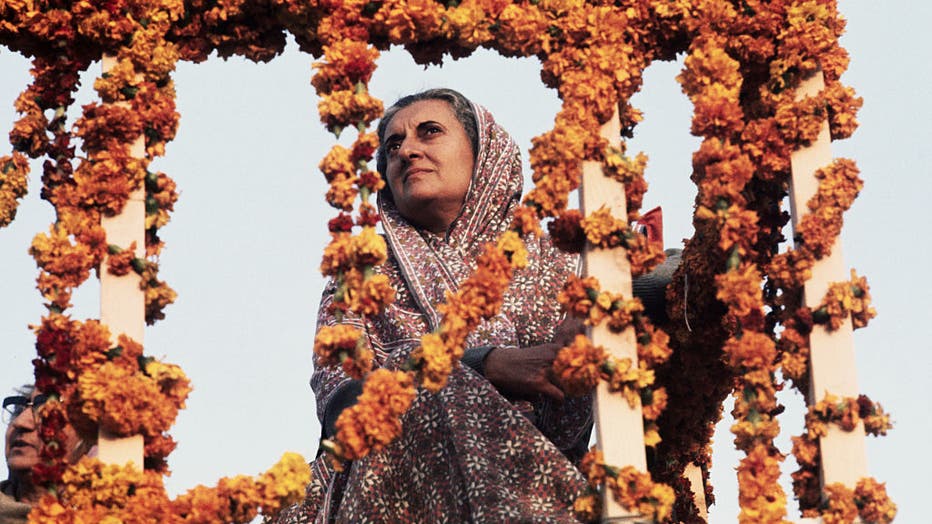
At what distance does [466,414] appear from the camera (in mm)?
6461

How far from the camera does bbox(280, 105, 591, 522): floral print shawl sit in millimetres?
6254

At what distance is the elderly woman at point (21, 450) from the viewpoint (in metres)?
6.92

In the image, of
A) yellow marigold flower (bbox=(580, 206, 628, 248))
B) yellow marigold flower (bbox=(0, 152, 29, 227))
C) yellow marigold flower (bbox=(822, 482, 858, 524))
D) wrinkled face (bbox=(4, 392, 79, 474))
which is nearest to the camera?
yellow marigold flower (bbox=(822, 482, 858, 524))

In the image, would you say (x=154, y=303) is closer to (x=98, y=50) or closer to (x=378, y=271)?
(x=98, y=50)

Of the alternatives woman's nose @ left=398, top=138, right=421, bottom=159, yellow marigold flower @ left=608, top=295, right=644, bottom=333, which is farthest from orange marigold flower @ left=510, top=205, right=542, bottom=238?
woman's nose @ left=398, top=138, right=421, bottom=159

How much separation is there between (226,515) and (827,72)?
2671 millimetres

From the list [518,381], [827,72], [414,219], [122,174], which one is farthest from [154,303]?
[827,72]

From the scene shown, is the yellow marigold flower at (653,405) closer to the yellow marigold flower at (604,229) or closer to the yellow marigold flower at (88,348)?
the yellow marigold flower at (604,229)

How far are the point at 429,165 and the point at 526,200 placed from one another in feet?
5.79

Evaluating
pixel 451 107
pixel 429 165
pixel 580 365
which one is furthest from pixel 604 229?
pixel 451 107

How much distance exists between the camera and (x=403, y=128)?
7848 mm

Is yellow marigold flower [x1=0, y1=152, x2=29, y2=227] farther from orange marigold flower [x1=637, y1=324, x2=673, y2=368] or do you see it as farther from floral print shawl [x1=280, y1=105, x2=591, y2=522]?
orange marigold flower [x1=637, y1=324, x2=673, y2=368]

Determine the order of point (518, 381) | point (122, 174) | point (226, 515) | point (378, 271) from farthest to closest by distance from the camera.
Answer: point (378, 271)
point (518, 381)
point (122, 174)
point (226, 515)

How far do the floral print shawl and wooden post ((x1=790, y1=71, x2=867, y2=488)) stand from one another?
0.97m
